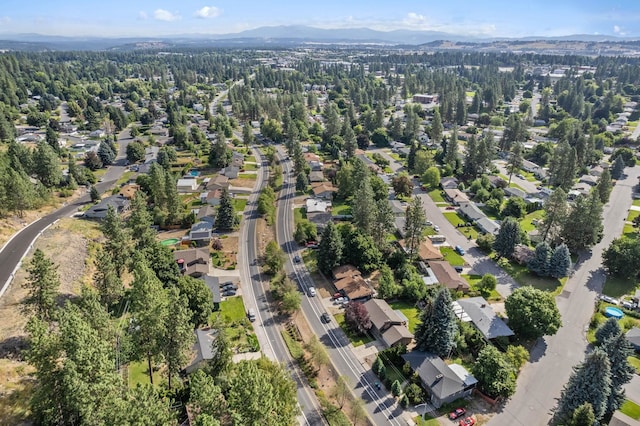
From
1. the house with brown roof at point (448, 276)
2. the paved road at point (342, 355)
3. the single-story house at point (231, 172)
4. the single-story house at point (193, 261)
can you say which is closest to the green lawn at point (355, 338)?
the paved road at point (342, 355)

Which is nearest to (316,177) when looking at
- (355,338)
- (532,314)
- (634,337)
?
(355,338)

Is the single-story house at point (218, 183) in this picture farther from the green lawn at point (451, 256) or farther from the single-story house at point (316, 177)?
the green lawn at point (451, 256)

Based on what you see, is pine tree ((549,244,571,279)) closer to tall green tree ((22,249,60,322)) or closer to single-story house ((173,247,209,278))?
single-story house ((173,247,209,278))

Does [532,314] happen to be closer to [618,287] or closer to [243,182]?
[618,287]

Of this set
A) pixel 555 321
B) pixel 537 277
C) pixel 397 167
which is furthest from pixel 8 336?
pixel 397 167

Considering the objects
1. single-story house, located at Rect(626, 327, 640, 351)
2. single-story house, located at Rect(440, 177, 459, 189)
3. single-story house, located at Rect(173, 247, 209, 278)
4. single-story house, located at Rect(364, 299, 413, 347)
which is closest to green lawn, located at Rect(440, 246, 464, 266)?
single-story house, located at Rect(364, 299, 413, 347)

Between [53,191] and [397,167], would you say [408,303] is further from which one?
[53,191]
